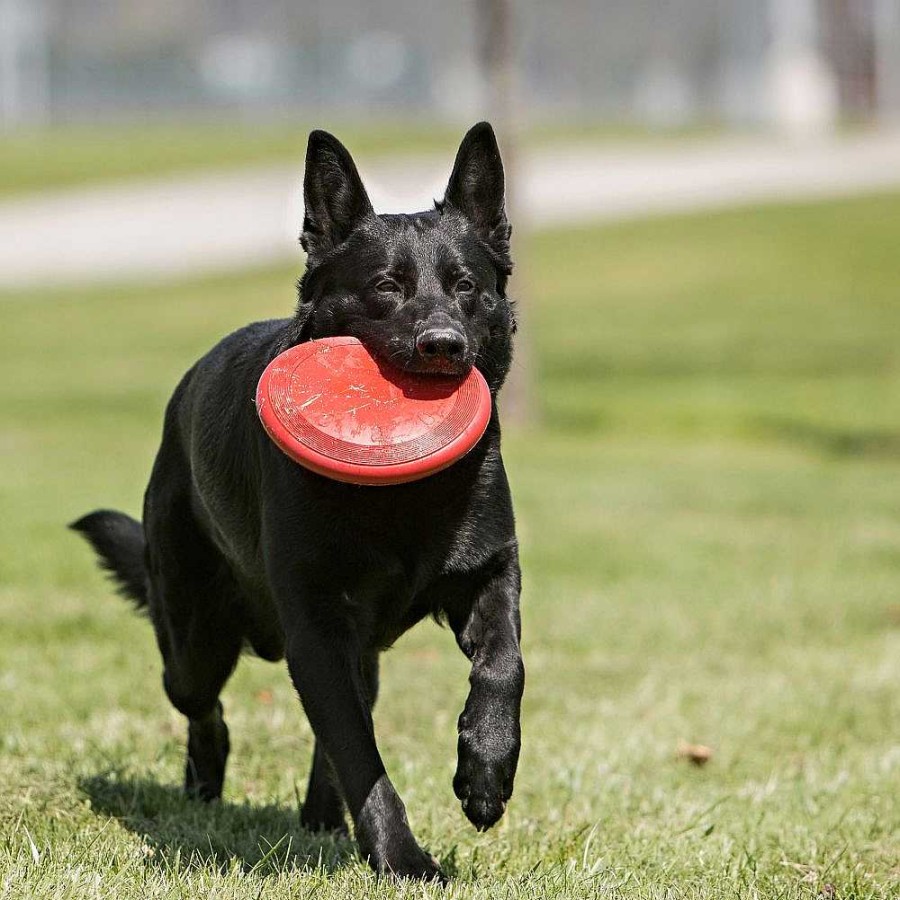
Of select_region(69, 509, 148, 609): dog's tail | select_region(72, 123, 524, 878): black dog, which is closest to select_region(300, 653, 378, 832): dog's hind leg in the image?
select_region(72, 123, 524, 878): black dog

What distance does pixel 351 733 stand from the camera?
384cm

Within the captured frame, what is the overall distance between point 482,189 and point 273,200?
35172mm

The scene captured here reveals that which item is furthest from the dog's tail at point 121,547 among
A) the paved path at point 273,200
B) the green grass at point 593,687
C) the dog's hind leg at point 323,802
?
the paved path at point 273,200

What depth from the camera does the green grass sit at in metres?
4.15

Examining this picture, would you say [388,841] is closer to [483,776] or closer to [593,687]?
[483,776]

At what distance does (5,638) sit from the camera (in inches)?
291

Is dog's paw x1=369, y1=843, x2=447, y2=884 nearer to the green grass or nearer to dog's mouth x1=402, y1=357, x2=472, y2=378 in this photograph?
the green grass

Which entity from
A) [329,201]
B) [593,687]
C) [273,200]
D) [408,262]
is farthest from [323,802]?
[273,200]

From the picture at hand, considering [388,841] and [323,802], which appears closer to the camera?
[388,841]

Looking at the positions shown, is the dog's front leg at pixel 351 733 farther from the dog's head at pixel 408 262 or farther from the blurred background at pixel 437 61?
the blurred background at pixel 437 61

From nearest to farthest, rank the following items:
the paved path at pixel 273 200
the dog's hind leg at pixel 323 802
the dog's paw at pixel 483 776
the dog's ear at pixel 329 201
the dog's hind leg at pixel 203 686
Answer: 1. the dog's paw at pixel 483 776
2. the dog's ear at pixel 329 201
3. the dog's hind leg at pixel 323 802
4. the dog's hind leg at pixel 203 686
5. the paved path at pixel 273 200

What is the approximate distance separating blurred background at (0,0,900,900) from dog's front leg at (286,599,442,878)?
11 cm

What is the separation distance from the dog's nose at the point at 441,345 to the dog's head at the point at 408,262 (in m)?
0.06

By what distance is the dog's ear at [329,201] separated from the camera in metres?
4.39
